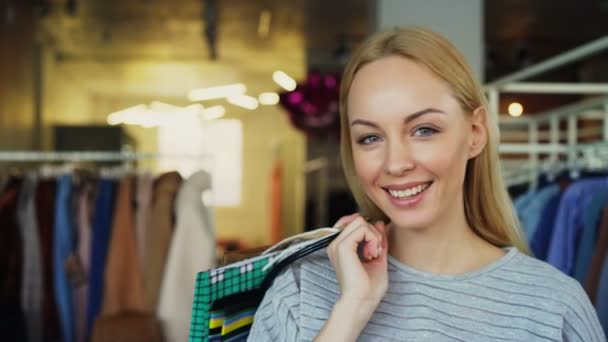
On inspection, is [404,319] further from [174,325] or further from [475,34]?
[475,34]

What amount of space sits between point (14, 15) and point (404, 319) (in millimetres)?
5189

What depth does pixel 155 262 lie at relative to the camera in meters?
3.14

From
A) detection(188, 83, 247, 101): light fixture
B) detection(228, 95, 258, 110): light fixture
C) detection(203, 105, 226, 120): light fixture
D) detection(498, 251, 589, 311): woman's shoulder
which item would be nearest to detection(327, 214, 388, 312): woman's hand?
detection(498, 251, 589, 311): woman's shoulder

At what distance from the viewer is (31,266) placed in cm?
317

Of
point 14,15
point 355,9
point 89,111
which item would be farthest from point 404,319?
point 89,111

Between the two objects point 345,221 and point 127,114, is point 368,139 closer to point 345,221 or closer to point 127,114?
point 345,221

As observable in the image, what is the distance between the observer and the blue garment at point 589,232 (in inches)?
82.6

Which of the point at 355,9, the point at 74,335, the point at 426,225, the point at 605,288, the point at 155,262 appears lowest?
the point at 74,335

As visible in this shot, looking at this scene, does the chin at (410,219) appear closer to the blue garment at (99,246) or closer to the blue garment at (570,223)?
the blue garment at (570,223)

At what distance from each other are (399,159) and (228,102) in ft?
37.4

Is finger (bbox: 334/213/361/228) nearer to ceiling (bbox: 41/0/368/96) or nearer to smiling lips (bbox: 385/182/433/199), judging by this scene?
smiling lips (bbox: 385/182/433/199)

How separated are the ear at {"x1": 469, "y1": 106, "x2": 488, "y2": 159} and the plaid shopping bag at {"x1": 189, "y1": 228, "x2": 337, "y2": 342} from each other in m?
0.29

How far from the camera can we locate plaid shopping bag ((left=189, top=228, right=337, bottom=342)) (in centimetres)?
119

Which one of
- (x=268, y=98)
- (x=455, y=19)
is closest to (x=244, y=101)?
(x=268, y=98)
